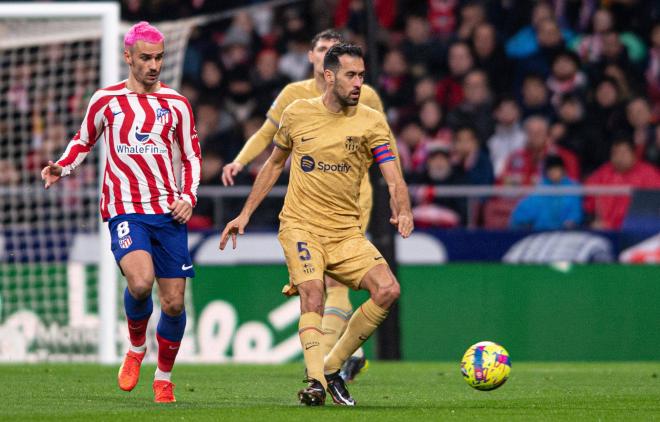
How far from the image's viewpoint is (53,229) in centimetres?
1395

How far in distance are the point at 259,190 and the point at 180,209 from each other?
1.60 feet

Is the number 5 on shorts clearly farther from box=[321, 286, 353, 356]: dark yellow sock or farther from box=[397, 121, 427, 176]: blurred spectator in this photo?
box=[397, 121, 427, 176]: blurred spectator

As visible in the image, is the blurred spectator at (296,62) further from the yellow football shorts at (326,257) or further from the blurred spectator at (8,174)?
the yellow football shorts at (326,257)

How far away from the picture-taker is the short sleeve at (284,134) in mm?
7914

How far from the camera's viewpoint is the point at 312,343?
754 cm

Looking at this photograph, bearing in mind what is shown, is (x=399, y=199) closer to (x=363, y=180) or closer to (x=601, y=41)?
(x=363, y=180)

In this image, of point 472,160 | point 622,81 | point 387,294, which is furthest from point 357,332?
point 622,81

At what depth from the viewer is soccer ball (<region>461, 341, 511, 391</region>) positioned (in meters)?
8.06

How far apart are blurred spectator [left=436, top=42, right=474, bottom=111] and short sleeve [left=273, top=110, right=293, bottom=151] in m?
8.92

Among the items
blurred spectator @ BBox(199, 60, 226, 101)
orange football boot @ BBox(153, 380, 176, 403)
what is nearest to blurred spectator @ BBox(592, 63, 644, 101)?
blurred spectator @ BBox(199, 60, 226, 101)

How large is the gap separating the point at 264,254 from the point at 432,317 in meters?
1.82

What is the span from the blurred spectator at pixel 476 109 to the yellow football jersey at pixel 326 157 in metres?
8.14

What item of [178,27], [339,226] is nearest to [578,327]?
[178,27]

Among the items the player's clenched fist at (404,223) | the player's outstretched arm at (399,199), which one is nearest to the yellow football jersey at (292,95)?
the player's outstretched arm at (399,199)
